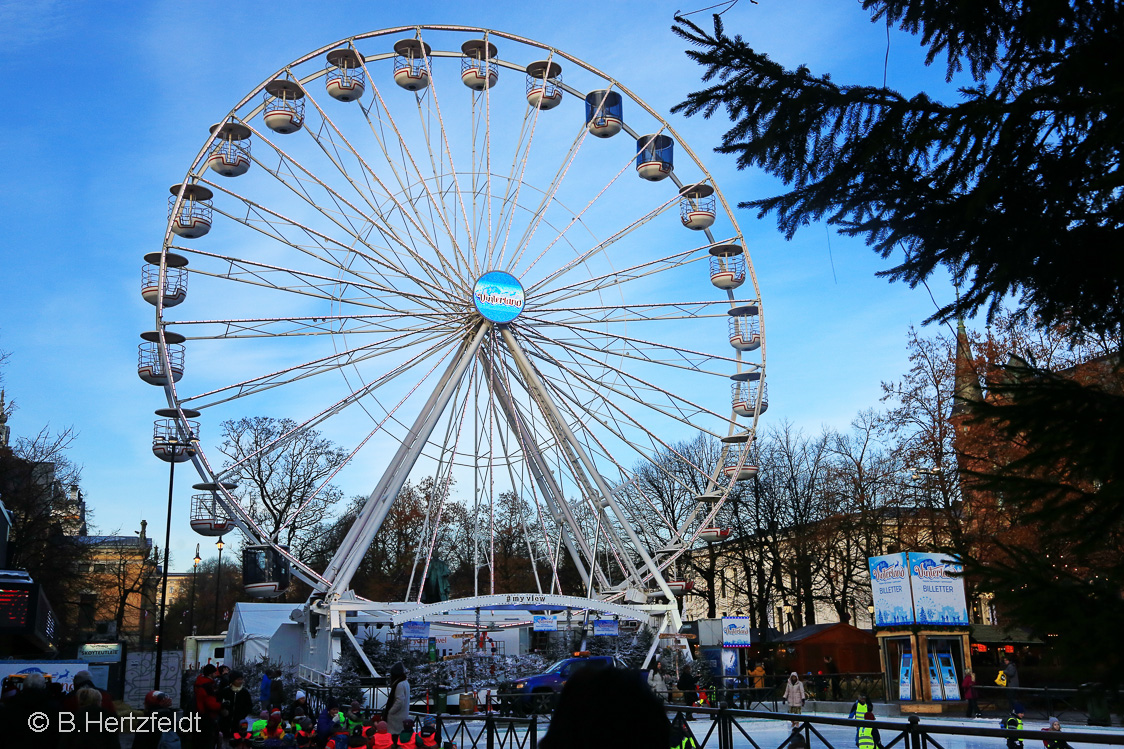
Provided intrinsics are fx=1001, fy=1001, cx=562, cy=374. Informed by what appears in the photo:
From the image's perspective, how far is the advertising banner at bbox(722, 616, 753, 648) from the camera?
3375cm

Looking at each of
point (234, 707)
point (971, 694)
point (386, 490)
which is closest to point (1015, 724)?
point (971, 694)

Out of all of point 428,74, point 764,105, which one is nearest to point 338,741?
point 764,105

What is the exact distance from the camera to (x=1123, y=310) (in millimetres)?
4293

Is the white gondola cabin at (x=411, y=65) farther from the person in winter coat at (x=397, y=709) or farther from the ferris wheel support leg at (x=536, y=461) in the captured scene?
the person in winter coat at (x=397, y=709)

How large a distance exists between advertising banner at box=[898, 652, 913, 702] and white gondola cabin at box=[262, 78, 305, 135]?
2156cm

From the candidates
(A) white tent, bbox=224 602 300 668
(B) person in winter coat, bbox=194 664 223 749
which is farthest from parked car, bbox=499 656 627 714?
(A) white tent, bbox=224 602 300 668

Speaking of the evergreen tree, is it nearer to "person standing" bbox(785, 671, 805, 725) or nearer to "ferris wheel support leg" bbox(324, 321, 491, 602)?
"person standing" bbox(785, 671, 805, 725)

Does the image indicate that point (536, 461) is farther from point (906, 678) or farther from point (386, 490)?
point (906, 678)

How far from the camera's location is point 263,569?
27094mm

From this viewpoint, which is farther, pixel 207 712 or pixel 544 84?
pixel 544 84

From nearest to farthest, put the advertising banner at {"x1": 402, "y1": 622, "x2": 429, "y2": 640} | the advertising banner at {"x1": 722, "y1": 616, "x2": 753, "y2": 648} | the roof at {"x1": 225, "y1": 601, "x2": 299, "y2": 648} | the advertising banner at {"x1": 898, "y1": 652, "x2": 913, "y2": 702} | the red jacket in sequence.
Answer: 1. the red jacket
2. the advertising banner at {"x1": 898, "y1": 652, "x2": 913, "y2": 702}
3. the advertising banner at {"x1": 402, "y1": 622, "x2": 429, "y2": 640}
4. the advertising banner at {"x1": 722, "y1": 616, "x2": 753, "y2": 648}
5. the roof at {"x1": 225, "y1": 601, "x2": 299, "y2": 648}

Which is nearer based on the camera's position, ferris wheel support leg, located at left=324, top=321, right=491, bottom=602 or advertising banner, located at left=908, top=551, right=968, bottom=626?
advertising banner, located at left=908, top=551, right=968, bottom=626

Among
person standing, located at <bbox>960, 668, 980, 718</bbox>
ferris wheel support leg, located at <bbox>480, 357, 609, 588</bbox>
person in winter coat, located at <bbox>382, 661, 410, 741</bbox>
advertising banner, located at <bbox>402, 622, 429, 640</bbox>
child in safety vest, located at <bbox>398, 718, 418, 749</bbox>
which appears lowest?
person standing, located at <bbox>960, 668, 980, 718</bbox>

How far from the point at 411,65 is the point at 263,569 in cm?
1477
